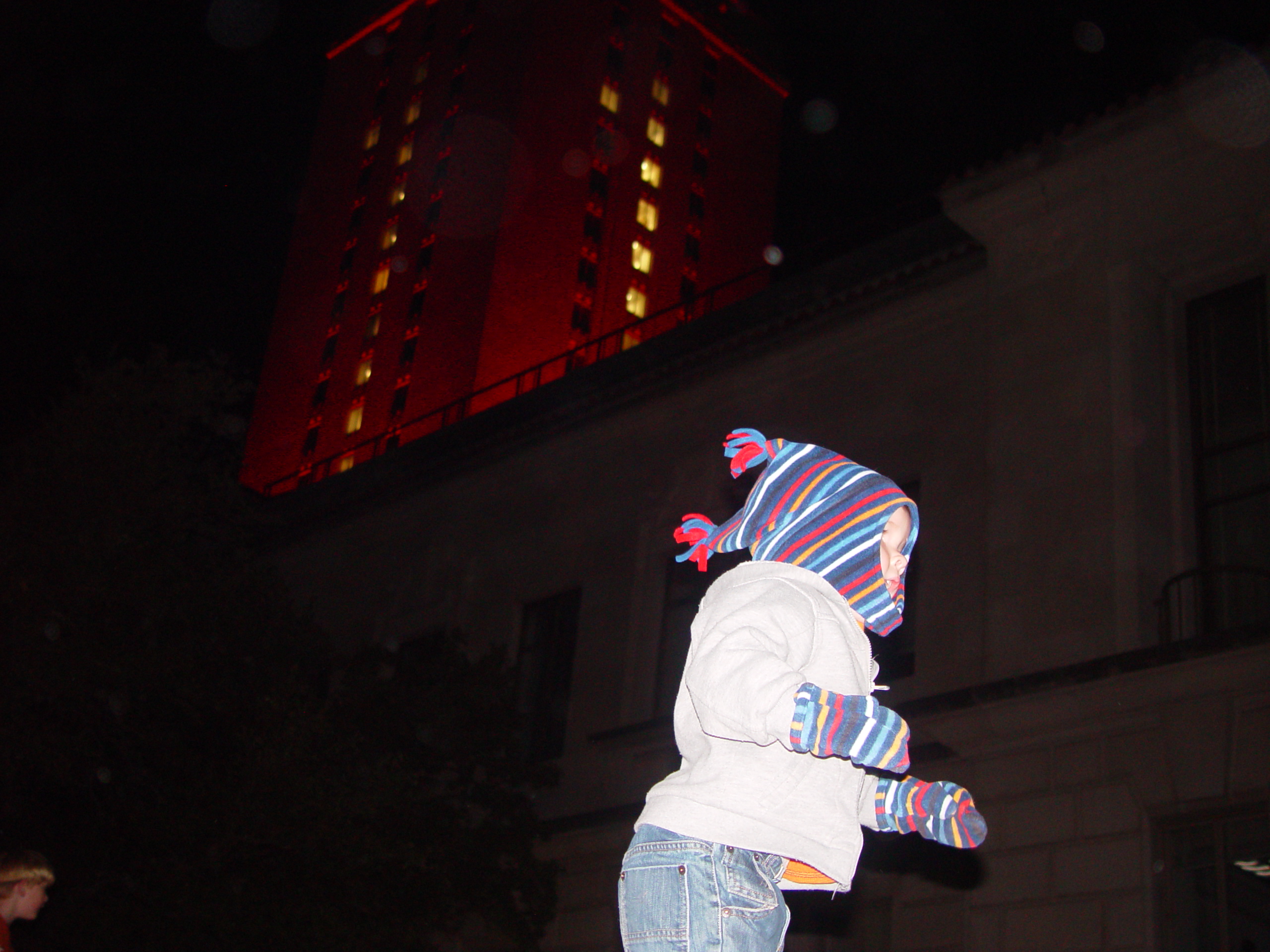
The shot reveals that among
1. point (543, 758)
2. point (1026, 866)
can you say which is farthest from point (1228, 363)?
point (543, 758)

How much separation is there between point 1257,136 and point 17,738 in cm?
1221

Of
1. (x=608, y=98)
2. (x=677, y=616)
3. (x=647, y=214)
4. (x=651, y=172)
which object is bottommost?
(x=677, y=616)

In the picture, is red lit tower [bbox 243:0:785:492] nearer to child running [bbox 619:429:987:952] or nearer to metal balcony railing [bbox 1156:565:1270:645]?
metal balcony railing [bbox 1156:565:1270:645]

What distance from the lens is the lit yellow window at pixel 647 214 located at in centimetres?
6919

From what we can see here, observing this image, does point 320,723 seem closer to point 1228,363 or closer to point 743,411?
point 743,411

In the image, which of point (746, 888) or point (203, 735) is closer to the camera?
point (746, 888)

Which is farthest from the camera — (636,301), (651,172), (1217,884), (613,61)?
(651,172)

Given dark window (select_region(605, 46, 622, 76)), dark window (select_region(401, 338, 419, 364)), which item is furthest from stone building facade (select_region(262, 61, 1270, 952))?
dark window (select_region(605, 46, 622, 76))

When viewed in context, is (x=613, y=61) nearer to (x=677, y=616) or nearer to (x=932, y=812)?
(x=677, y=616)

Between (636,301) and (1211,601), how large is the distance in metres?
57.5

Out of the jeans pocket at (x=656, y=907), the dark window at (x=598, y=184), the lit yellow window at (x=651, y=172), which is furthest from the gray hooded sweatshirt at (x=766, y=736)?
the lit yellow window at (x=651, y=172)

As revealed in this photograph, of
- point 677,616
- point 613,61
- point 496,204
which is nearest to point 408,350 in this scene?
point 496,204

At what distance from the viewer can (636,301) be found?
2687 inches

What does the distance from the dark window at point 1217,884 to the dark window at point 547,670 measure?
7.65 metres
